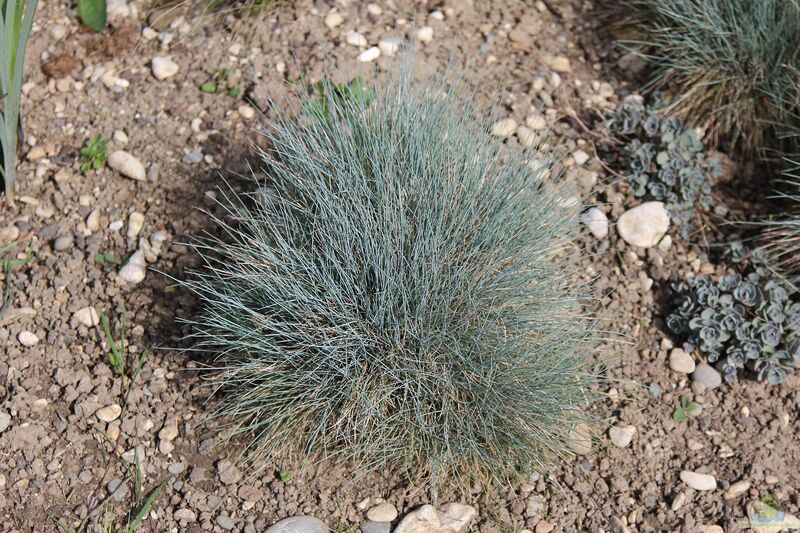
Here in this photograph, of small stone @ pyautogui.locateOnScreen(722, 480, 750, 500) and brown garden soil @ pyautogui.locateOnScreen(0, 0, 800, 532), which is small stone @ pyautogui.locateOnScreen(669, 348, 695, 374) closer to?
brown garden soil @ pyautogui.locateOnScreen(0, 0, 800, 532)

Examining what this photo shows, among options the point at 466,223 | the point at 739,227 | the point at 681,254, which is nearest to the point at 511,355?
the point at 466,223

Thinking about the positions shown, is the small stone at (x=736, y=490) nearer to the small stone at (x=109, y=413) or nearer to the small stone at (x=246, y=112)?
the small stone at (x=109, y=413)

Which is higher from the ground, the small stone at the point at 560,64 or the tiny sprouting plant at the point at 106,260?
the tiny sprouting plant at the point at 106,260

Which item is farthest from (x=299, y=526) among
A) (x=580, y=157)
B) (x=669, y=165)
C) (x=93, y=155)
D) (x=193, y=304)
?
(x=669, y=165)

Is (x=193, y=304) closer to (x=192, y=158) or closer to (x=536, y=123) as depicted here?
(x=192, y=158)

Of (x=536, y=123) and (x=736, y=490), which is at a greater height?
(x=536, y=123)

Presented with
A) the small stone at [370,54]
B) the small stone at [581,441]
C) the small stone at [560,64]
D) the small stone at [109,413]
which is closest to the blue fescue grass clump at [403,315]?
the small stone at [581,441]

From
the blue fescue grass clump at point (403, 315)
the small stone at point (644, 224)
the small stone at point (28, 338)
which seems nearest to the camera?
the blue fescue grass clump at point (403, 315)
